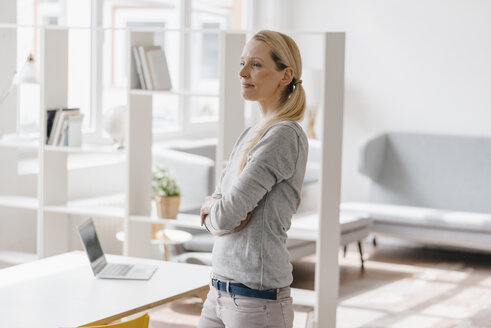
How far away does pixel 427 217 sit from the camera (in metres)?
6.45

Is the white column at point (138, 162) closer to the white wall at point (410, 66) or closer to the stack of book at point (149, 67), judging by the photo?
the stack of book at point (149, 67)

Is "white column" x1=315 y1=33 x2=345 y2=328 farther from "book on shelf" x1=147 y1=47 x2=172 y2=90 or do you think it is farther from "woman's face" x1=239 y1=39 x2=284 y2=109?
"woman's face" x1=239 y1=39 x2=284 y2=109

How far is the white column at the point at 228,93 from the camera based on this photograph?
4203 mm

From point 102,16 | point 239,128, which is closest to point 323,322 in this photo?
point 239,128

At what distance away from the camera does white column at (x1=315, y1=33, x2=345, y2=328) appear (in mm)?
3992

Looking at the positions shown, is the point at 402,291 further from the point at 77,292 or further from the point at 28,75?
the point at 77,292

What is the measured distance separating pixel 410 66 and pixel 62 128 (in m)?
3.85

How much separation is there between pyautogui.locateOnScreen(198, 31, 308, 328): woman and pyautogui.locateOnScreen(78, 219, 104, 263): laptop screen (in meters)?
0.91

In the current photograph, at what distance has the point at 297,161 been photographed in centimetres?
220

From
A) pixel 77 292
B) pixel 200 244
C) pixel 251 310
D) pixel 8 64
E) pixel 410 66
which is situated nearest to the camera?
pixel 251 310

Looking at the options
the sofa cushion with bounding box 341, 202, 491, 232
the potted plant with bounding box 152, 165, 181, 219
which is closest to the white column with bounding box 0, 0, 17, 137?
the potted plant with bounding box 152, 165, 181, 219

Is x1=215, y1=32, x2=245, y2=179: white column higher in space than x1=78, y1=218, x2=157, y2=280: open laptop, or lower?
higher

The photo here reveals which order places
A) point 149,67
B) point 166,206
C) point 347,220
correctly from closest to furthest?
point 149,67, point 166,206, point 347,220

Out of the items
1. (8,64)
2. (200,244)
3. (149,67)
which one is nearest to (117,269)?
(149,67)
